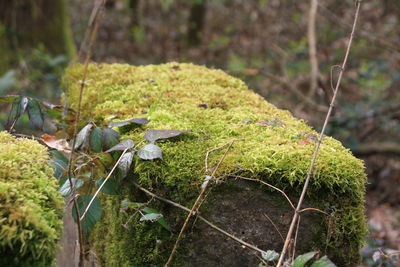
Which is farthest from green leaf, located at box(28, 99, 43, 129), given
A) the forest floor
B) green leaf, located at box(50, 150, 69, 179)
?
the forest floor

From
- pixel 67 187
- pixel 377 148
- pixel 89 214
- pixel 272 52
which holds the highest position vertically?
pixel 67 187

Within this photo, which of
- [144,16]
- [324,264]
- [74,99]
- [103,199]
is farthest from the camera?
[144,16]

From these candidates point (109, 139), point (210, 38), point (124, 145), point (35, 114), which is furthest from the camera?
point (210, 38)

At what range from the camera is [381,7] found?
11453mm

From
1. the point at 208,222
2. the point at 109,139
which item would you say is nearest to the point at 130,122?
the point at 109,139

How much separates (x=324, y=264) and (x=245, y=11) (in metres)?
12.8

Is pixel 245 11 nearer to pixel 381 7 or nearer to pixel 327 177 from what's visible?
pixel 381 7

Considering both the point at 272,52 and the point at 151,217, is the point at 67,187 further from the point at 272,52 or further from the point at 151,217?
the point at 272,52

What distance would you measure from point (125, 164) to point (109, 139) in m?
0.30

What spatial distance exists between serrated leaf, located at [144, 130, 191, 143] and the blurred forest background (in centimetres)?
87

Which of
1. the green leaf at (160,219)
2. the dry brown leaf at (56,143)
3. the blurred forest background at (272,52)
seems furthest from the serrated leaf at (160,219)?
the blurred forest background at (272,52)

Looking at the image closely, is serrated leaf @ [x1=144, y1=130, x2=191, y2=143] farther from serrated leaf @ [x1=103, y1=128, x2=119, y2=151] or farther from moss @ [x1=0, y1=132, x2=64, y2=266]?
moss @ [x1=0, y1=132, x2=64, y2=266]

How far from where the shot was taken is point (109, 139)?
7.22 feet

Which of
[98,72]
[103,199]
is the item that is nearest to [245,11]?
[98,72]
